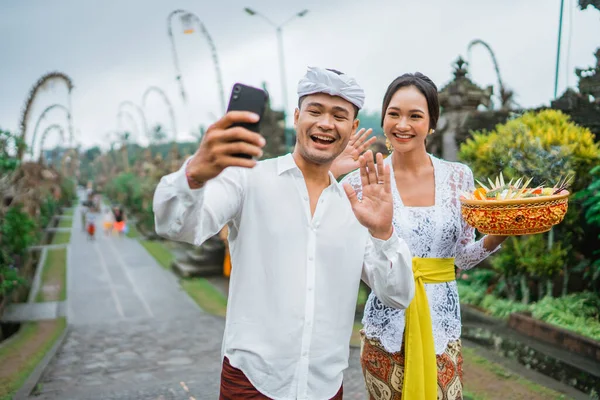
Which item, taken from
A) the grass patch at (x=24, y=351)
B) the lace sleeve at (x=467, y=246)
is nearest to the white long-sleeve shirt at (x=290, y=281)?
the lace sleeve at (x=467, y=246)

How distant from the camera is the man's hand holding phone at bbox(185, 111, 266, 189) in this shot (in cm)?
137

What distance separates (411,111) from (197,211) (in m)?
1.32

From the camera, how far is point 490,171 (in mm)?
6969

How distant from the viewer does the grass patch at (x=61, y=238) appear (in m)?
21.5

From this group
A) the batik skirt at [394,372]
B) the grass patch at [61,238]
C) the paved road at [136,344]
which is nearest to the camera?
the batik skirt at [394,372]

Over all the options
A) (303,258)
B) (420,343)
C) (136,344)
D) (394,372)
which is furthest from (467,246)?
(136,344)

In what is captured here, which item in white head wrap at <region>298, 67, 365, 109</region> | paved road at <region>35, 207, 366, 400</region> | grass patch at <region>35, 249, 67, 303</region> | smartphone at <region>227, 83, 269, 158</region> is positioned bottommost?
paved road at <region>35, 207, 366, 400</region>

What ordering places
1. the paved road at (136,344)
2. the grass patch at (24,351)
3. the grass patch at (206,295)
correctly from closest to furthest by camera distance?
the paved road at (136,344) → the grass patch at (24,351) → the grass patch at (206,295)

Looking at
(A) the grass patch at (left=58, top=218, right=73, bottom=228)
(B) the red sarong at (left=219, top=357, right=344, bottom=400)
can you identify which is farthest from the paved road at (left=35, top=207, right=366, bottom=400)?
(A) the grass patch at (left=58, top=218, right=73, bottom=228)

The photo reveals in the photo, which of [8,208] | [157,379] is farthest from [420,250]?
[8,208]

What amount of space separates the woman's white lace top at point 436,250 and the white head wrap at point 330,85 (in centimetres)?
72

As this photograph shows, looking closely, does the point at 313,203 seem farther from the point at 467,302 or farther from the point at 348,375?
the point at 467,302

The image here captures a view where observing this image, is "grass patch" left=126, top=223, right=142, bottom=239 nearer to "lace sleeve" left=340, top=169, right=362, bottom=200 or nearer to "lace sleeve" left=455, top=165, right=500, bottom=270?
"lace sleeve" left=340, top=169, right=362, bottom=200

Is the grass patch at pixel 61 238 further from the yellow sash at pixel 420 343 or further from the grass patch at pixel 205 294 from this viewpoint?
the yellow sash at pixel 420 343
